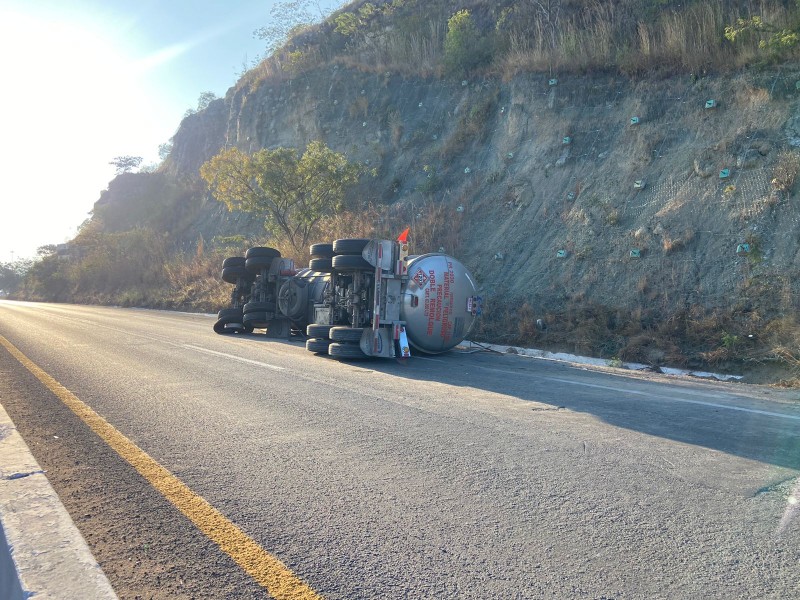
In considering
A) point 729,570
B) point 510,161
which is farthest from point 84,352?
point 510,161

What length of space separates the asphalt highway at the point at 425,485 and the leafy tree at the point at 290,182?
16274 mm

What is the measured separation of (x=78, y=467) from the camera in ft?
14.6

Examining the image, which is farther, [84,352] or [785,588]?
[84,352]

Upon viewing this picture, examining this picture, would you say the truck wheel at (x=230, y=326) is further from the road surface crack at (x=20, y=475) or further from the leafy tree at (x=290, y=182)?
the road surface crack at (x=20, y=475)

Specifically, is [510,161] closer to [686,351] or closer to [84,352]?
[686,351]

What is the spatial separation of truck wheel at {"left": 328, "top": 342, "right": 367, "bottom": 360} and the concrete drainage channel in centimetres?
651

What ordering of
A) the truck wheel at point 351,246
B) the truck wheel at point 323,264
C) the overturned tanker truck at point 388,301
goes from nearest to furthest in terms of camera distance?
the overturned tanker truck at point 388,301 → the truck wheel at point 351,246 → the truck wheel at point 323,264

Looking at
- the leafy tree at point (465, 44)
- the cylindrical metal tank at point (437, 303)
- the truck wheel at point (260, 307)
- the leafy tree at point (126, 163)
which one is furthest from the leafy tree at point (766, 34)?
the leafy tree at point (126, 163)

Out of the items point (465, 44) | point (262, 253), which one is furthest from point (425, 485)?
point (465, 44)

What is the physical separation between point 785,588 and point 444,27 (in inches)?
1059

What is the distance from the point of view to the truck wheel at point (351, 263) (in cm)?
1090

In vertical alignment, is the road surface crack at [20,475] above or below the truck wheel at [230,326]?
below

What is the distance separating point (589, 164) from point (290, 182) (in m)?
11.3

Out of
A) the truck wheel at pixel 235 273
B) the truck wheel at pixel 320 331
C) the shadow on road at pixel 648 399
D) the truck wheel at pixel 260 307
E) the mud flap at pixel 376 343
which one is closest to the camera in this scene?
the shadow on road at pixel 648 399
